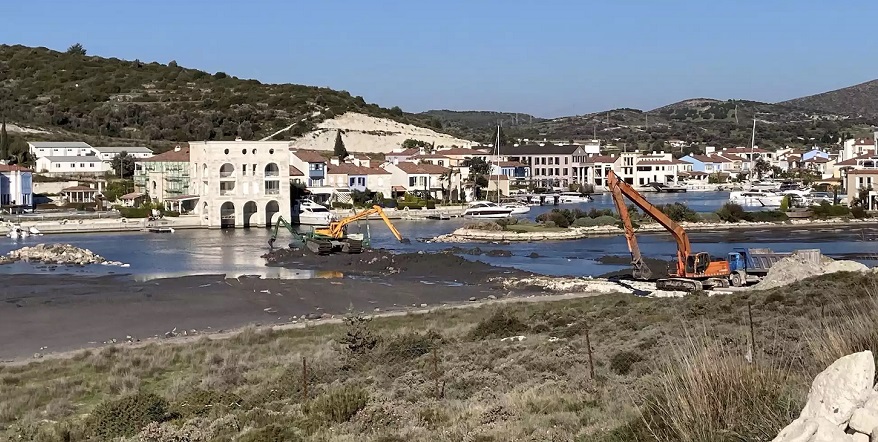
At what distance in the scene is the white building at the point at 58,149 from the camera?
90.8 m

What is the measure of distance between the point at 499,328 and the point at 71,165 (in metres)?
76.9

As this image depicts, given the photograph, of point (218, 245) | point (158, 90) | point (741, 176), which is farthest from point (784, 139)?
point (218, 245)

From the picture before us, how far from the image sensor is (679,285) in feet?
95.8

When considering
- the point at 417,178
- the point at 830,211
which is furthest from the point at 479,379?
the point at 417,178

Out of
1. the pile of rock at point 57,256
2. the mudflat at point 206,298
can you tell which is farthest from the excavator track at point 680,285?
the pile of rock at point 57,256

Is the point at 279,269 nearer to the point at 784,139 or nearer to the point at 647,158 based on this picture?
the point at 647,158

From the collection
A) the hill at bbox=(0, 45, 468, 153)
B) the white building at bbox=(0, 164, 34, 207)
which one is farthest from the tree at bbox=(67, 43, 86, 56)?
the white building at bbox=(0, 164, 34, 207)

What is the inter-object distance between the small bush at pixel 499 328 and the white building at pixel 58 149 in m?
79.2

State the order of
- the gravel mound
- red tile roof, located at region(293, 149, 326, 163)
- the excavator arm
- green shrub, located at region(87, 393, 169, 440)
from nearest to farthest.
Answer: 1. green shrub, located at region(87, 393, 169, 440)
2. the gravel mound
3. the excavator arm
4. red tile roof, located at region(293, 149, 326, 163)

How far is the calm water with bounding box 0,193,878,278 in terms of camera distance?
39562 millimetres

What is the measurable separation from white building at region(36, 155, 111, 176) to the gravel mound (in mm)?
72014

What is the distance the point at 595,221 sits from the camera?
60156mm

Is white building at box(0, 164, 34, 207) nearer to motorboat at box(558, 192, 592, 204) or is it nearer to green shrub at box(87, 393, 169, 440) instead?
motorboat at box(558, 192, 592, 204)

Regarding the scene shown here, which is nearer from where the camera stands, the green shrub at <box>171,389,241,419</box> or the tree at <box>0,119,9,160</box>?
the green shrub at <box>171,389,241,419</box>
